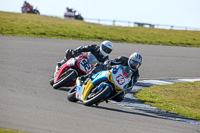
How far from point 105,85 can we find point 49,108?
1.51 m

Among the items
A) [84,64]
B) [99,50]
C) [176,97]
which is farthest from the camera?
[176,97]

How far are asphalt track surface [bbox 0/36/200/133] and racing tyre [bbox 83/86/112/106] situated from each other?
16cm

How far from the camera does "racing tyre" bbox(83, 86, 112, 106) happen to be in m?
8.56

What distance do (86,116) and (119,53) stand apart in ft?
43.8

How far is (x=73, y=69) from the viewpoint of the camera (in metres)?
10.5

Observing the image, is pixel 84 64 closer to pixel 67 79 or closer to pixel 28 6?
pixel 67 79

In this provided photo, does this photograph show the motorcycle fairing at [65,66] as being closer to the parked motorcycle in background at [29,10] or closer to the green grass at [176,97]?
the green grass at [176,97]

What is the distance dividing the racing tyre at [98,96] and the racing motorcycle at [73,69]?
1.60 metres

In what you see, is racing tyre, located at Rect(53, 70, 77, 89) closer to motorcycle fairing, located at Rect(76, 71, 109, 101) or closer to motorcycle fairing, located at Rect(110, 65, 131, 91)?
motorcycle fairing, located at Rect(76, 71, 109, 101)

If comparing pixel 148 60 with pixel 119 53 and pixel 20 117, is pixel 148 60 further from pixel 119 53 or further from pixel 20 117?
pixel 20 117

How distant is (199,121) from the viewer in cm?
→ 910

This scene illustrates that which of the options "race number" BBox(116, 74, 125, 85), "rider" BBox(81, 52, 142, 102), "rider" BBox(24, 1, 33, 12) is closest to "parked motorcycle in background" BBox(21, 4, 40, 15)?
"rider" BBox(24, 1, 33, 12)

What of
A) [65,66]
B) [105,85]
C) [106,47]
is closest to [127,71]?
[105,85]

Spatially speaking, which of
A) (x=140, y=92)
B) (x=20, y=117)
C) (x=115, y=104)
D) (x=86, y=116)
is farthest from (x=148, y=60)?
(x=20, y=117)
